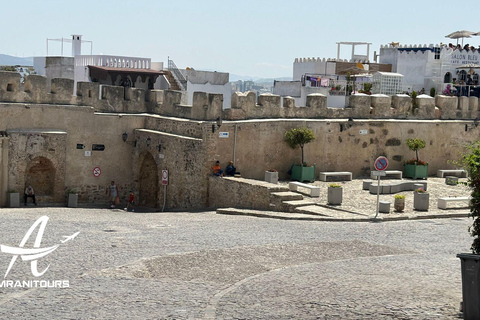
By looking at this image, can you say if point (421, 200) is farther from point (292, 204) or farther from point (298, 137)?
point (298, 137)

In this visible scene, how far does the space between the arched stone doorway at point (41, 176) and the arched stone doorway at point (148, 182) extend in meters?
3.17

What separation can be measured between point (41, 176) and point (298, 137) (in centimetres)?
893

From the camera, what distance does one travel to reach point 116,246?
15820 millimetres

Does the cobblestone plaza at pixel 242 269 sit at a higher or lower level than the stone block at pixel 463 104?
lower

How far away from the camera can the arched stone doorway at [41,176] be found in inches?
1019

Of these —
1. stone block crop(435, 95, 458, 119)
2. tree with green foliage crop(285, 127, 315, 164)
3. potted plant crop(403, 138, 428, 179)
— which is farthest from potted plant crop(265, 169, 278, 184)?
stone block crop(435, 95, 458, 119)

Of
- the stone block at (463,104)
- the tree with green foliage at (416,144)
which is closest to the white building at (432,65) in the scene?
the stone block at (463,104)

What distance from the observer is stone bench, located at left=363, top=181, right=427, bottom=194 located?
23.9m

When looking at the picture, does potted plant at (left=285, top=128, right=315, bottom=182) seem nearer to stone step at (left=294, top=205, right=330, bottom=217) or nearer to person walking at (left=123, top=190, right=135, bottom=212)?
stone step at (left=294, top=205, right=330, bottom=217)

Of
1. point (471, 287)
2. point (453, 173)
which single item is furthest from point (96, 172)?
point (471, 287)

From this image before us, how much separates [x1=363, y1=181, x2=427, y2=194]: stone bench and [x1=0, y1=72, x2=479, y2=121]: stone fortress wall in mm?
3860

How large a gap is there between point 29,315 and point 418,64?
38.2m

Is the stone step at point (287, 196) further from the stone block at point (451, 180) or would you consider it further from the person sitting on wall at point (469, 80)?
the person sitting on wall at point (469, 80)

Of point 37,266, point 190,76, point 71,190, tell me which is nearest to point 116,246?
point 37,266
